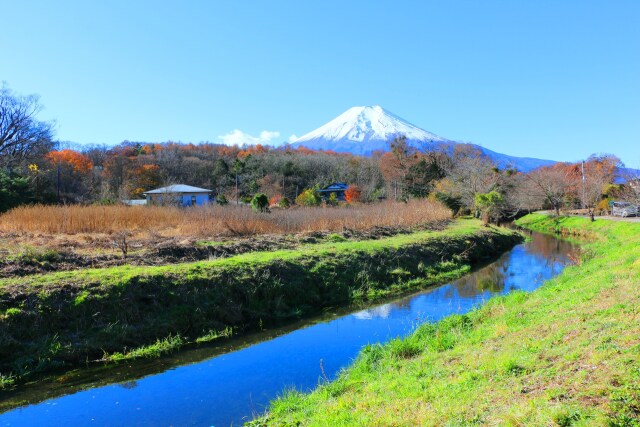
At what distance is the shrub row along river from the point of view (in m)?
6.12

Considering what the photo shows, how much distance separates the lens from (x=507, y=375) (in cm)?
501

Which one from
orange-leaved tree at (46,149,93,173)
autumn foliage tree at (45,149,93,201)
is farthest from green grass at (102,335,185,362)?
orange-leaved tree at (46,149,93,173)

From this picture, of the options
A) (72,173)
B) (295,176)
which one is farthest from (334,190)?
(72,173)

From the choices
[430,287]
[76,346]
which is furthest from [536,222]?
[76,346]

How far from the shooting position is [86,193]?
2096 inches

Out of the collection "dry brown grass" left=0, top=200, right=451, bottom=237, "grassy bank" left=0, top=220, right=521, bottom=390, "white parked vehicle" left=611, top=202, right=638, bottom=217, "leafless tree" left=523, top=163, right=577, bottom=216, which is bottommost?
"grassy bank" left=0, top=220, right=521, bottom=390

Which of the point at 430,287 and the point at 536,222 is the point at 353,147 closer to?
the point at 536,222

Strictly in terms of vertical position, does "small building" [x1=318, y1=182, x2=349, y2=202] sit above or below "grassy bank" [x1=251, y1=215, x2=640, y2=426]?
above

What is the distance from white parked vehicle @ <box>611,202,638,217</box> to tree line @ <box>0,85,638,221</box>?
1250mm

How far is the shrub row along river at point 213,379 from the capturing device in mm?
6125

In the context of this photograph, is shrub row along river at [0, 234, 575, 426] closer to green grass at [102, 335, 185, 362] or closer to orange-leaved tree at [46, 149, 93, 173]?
green grass at [102, 335, 185, 362]

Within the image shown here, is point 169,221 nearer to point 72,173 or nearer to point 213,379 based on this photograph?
point 213,379

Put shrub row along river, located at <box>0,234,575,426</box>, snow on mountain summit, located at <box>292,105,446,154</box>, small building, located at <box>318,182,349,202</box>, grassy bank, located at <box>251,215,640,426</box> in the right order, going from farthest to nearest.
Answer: snow on mountain summit, located at <box>292,105,446,154</box> < small building, located at <box>318,182,349,202</box> < shrub row along river, located at <box>0,234,575,426</box> < grassy bank, located at <box>251,215,640,426</box>

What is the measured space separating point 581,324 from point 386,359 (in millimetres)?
2871
